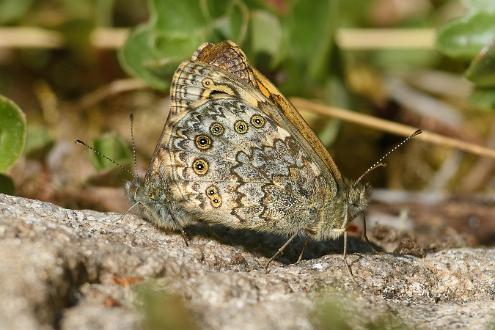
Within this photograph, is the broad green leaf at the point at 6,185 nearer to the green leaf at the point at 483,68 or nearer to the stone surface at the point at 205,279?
the stone surface at the point at 205,279

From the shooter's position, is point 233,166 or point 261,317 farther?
point 233,166

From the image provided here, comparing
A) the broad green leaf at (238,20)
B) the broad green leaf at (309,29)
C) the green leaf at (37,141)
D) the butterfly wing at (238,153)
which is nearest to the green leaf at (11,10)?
the green leaf at (37,141)

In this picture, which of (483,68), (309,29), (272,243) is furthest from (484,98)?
(272,243)

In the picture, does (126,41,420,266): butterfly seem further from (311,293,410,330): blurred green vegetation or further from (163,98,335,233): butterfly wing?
(311,293,410,330): blurred green vegetation

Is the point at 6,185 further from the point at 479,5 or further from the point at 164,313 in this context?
the point at 479,5

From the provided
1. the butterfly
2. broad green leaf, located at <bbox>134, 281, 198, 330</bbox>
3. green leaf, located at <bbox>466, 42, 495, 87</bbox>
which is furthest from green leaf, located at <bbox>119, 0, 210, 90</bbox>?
broad green leaf, located at <bbox>134, 281, 198, 330</bbox>

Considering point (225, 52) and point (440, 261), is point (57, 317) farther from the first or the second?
point (440, 261)

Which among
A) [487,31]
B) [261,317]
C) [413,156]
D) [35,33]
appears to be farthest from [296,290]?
[35,33]
